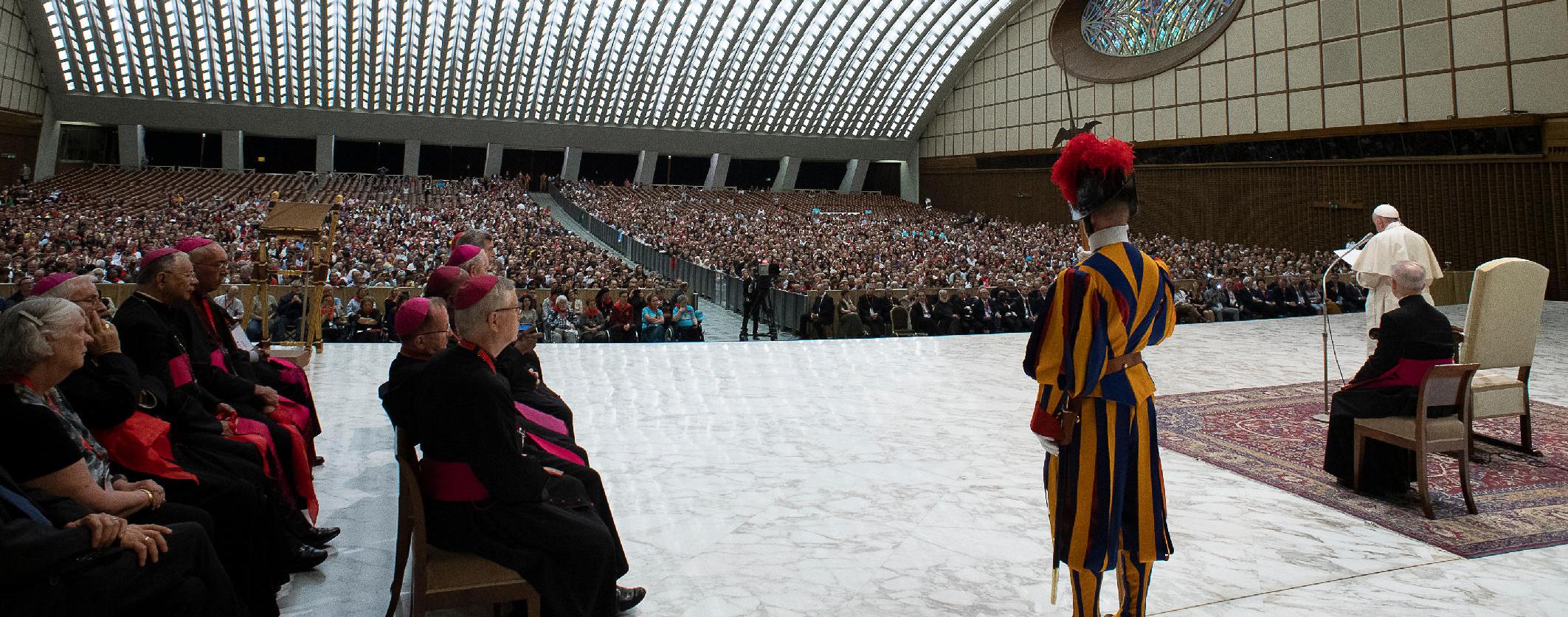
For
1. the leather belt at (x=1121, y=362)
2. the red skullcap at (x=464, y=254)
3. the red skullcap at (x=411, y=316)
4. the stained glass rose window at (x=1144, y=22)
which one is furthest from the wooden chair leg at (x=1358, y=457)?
the stained glass rose window at (x=1144, y=22)

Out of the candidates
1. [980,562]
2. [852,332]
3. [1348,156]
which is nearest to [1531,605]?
[980,562]

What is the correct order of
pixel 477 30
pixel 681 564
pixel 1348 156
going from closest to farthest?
pixel 681 564 < pixel 1348 156 < pixel 477 30

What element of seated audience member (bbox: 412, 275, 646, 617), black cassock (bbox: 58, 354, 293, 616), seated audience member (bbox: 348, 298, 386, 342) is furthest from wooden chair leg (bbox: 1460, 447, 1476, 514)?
seated audience member (bbox: 348, 298, 386, 342)

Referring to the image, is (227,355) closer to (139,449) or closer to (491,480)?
(139,449)

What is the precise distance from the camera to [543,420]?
371 cm

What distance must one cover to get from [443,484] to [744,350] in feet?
24.0

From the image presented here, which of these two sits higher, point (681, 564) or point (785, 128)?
point (785, 128)

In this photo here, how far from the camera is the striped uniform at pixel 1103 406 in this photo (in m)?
2.44

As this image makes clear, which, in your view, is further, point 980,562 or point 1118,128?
point 1118,128

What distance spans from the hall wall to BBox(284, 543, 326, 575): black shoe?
12215mm

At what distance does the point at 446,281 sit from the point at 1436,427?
4873 millimetres

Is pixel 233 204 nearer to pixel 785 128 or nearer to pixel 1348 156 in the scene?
pixel 785 128

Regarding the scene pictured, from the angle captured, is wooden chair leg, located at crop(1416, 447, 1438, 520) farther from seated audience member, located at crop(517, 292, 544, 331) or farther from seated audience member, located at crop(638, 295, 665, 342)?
seated audience member, located at crop(638, 295, 665, 342)

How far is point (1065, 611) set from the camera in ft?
9.64
